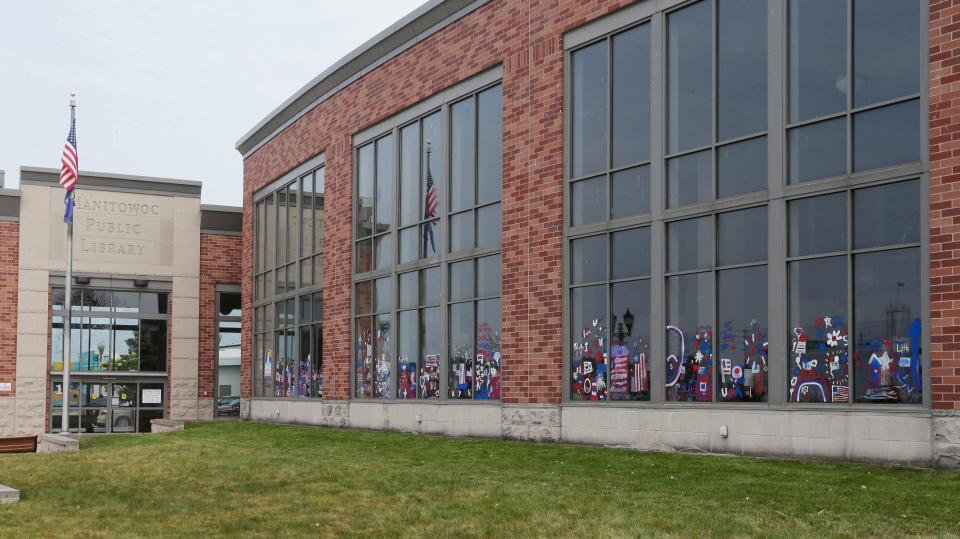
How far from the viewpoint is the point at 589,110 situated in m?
19.5

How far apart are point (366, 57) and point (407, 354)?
778 centimetres

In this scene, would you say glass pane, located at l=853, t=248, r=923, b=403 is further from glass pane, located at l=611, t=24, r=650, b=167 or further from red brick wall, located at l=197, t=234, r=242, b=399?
red brick wall, located at l=197, t=234, r=242, b=399

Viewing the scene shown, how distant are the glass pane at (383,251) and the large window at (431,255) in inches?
1.0

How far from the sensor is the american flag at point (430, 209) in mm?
24250

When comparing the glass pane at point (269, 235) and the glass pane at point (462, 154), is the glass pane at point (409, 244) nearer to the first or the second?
the glass pane at point (462, 154)

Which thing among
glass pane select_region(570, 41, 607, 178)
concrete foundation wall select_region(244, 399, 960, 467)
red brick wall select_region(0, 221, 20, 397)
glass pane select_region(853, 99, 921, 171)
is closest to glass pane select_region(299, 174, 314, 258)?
concrete foundation wall select_region(244, 399, 960, 467)

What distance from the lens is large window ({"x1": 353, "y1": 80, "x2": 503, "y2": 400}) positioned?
2222cm

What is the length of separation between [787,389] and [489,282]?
317 inches

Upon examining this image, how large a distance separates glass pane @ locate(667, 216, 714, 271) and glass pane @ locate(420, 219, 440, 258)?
7662mm

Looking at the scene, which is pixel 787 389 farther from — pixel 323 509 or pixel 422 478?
pixel 323 509

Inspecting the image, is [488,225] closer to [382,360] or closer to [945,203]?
[382,360]

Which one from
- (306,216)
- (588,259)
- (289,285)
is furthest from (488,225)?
(289,285)

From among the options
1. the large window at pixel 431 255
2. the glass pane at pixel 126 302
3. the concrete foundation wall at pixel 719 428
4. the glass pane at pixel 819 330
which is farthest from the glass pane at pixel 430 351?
the glass pane at pixel 126 302

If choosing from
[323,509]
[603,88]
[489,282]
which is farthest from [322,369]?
[323,509]
